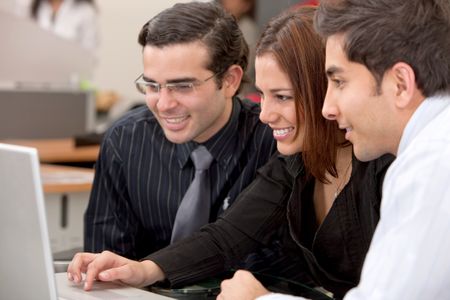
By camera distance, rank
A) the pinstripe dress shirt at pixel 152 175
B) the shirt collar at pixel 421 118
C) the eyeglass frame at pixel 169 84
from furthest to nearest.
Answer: the pinstripe dress shirt at pixel 152 175
the eyeglass frame at pixel 169 84
the shirt collar at pixel 421 118

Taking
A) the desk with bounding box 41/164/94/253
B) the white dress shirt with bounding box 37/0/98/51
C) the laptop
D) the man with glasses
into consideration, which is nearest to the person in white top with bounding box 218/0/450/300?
the laptop

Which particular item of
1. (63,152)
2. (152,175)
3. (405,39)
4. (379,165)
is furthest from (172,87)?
(63,152)

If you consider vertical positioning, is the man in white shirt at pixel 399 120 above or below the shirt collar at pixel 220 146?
above

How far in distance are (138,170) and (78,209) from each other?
1031 mm

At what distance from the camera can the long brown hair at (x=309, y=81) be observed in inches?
65.2

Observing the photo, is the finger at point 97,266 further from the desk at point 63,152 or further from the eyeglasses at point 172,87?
the desk at point 63,152

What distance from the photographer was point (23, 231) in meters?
1.15

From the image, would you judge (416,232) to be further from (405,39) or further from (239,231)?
(239,231)

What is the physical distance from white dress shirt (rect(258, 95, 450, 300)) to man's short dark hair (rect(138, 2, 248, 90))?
971mm

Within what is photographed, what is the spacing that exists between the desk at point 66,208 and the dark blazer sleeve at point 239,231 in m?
1.30

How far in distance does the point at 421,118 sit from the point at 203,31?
36.1 inches

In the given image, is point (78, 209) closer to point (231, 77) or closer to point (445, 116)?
point (231, 77)

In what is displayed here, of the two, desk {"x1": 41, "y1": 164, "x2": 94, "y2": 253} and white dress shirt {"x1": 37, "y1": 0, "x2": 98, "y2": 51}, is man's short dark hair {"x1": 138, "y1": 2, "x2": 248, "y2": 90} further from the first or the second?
white dress shirt {"x1": 37, "y1": 0, "x2": 98, "y2": 51}

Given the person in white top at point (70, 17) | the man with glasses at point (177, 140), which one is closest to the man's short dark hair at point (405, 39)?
the man with glasses at point (177, 140)
